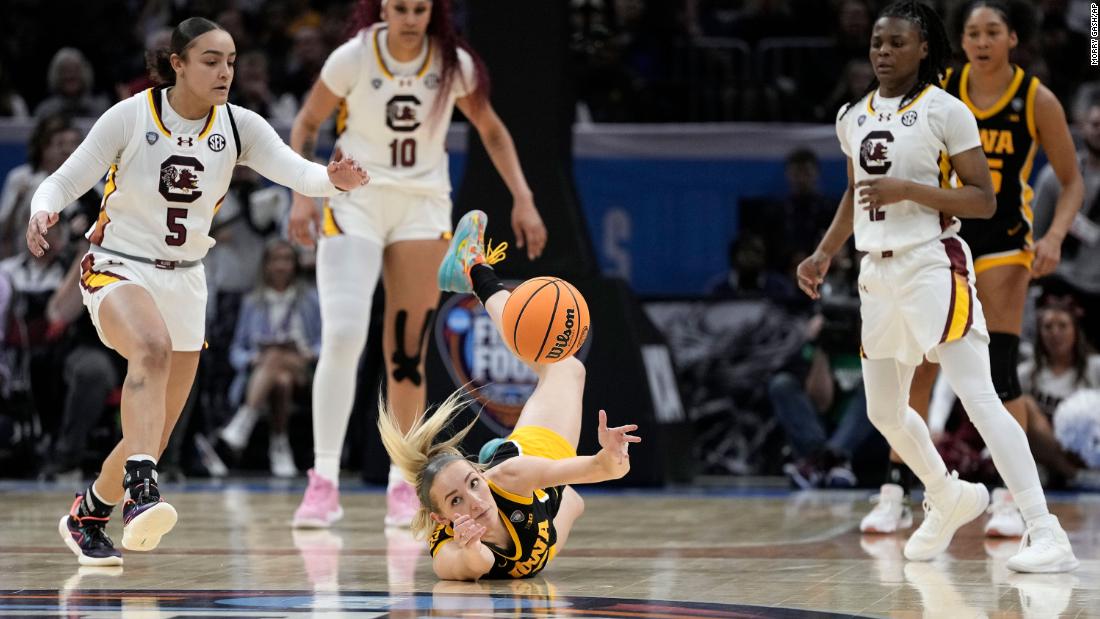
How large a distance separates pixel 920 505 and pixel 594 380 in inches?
79.8

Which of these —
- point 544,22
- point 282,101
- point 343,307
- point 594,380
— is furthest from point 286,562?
point 282,101

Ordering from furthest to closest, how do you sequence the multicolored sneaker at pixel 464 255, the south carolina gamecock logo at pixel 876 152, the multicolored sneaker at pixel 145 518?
1. the multicolored sneaker at pixel 464 255
2. the south carolina gamecock logo at pixel 876 152
3. the multicolored sneaker at pixel 145 518

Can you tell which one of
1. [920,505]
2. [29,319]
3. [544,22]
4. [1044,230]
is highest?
[544,22]

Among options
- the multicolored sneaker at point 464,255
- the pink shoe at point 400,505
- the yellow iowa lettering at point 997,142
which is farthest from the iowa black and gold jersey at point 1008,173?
the pink shoe at point 400,505

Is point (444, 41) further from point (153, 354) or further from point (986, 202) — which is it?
point (986, 202)

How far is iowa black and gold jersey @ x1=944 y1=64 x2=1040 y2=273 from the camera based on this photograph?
6.90 metres

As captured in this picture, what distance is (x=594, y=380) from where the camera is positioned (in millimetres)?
9492

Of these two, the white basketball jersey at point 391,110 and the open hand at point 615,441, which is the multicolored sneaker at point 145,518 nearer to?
the open hand at point 615,441

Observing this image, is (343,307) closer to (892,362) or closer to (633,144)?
(892,362)

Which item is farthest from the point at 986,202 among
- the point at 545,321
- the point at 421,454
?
the point at 421,454

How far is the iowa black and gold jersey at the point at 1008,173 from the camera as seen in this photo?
690cm

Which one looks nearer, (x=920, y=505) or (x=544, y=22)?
(x=920, y=505)

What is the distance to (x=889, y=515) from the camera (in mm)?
7238

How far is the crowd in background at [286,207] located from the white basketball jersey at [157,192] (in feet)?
10.6
